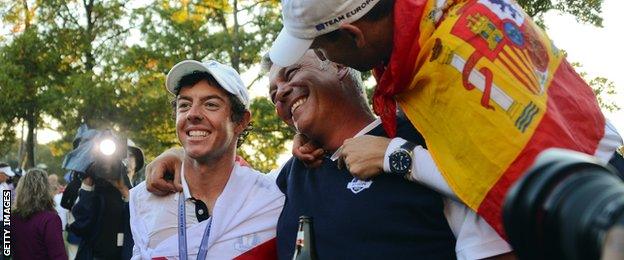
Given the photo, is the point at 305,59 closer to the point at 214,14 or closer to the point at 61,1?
the point at 214,14

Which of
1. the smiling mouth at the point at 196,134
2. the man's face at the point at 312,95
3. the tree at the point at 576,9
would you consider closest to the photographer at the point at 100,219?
the smiling mouth at the point at 196,134

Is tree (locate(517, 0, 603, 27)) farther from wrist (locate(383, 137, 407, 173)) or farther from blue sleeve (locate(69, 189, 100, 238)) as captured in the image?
wrist (locate(383, 137, 407, 173))

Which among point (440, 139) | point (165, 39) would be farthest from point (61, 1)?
point (440, 139)

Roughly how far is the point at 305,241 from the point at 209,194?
1.20 m

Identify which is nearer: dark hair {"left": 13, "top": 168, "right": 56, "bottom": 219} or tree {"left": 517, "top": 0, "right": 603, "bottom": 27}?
dark hair {"left": 13, "top": 168, "right": 56, "bottom": 219}

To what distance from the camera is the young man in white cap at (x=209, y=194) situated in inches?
128

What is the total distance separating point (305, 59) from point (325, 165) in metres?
0.44

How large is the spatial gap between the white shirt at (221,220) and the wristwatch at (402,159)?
1276 millimetres

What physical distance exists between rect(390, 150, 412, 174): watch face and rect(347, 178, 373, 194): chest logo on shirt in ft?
0.59

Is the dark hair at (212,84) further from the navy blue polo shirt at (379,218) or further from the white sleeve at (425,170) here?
the white sleeve at (425,170)

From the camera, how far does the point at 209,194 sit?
347 cm

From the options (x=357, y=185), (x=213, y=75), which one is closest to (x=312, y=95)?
(x=357, y=185)

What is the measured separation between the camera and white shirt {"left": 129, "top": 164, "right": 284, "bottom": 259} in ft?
10.6

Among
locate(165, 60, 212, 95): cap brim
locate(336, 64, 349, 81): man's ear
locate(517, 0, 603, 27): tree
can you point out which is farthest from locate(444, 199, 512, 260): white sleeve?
locate(517, 0, 603, 27): tree
